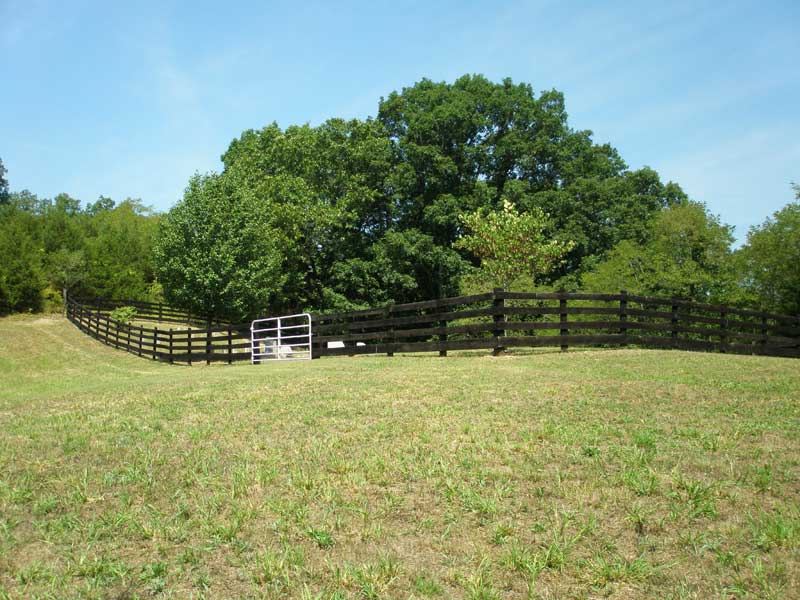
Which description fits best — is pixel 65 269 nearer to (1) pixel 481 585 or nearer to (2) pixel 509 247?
(2) pixel 509 247

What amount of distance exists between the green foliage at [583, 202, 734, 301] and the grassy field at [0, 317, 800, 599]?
88.1 ft

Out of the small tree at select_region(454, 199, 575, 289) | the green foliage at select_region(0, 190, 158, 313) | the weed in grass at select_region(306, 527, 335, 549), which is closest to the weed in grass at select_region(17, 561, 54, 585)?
the weed in grass at select_region(306, 527, 335, 549)

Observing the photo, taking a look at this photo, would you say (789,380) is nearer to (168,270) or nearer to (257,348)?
(257,348)

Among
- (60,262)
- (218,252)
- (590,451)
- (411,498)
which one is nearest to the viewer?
(411,498)

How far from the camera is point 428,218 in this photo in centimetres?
3738

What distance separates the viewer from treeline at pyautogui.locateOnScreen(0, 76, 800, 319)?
Answer: 3434 cm

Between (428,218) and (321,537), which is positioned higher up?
(428,218)

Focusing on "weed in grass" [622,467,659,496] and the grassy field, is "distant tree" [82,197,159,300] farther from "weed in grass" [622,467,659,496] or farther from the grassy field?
"weed in grass" [622,467,659,496]

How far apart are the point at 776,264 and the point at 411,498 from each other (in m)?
34.6

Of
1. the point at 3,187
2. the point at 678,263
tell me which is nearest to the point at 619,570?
the point at 678,263

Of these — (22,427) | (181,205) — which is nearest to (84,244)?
(181,205)

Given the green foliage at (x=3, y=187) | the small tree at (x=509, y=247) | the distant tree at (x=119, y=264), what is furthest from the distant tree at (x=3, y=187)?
the small tree at (x=509, y=247)

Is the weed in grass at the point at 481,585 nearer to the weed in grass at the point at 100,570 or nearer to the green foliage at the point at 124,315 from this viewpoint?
the weed in grass at the point at 100,570

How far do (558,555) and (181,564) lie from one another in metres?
2.30
